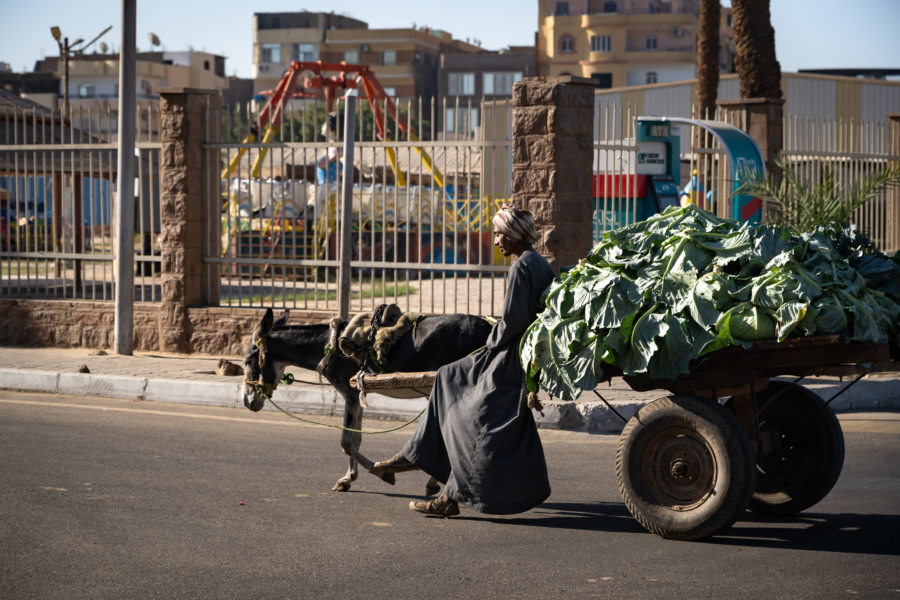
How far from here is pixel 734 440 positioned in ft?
17.6

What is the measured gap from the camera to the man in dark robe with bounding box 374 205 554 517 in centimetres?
584

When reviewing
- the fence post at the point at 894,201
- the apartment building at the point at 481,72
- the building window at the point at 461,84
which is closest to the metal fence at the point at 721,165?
the fence post at the point at 894,201

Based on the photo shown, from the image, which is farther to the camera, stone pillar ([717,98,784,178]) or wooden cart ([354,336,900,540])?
stone pillar ([717,98,784,178])

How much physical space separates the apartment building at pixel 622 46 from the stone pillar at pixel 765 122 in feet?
222

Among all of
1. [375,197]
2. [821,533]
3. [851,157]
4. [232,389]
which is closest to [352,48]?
[851,157]

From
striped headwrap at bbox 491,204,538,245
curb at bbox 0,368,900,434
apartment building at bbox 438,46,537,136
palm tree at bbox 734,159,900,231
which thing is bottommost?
curb at bbox 0,368,900,434

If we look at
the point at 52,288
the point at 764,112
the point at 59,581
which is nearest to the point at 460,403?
the point at 59,581

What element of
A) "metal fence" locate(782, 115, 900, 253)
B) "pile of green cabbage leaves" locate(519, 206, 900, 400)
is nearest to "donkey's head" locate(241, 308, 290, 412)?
"pile of green cabbage leaves" locate(519, 206, 900, 400)

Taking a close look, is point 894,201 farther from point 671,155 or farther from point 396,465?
point 396,465

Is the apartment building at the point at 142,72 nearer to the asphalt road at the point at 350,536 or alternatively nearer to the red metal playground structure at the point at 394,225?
the red metal playground structure at the point at 394,225

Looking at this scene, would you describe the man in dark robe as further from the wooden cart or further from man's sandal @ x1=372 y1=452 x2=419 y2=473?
the wooden cart

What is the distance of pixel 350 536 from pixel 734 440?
213 centimetres

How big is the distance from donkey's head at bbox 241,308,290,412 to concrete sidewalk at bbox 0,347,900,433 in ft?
4.28

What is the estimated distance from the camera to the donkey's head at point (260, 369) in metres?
7.34
